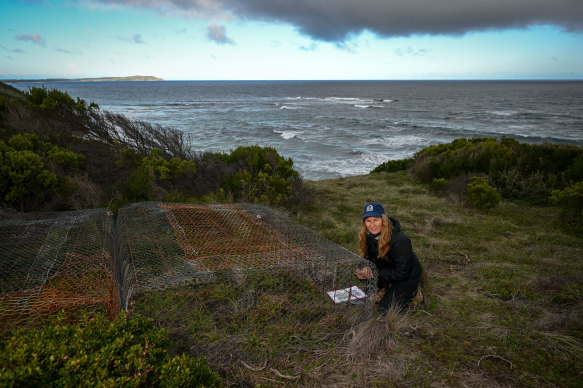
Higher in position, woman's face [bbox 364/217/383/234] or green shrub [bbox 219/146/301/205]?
woman's face [bbox 364/217/383/234]

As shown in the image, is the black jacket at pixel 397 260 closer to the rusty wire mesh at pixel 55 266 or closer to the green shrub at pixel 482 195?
the rusty wire mesh at pixel 55 266

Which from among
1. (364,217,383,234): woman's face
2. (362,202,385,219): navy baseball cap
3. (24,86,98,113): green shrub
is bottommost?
(364,217,383,234): woman's face

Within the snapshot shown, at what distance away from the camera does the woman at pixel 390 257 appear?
3.84 meters

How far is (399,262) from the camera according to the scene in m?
3.85

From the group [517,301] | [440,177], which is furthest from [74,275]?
[440,177]

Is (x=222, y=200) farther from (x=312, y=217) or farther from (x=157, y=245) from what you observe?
(x=157, y=245)

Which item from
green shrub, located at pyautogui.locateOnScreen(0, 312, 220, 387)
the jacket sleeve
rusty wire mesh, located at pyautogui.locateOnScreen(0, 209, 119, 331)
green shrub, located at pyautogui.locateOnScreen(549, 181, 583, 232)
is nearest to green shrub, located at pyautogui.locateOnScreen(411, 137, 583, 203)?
green shrub, located at pyautogui.locateOnScreen(549, 181, 583, 232)

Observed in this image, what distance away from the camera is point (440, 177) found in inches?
498

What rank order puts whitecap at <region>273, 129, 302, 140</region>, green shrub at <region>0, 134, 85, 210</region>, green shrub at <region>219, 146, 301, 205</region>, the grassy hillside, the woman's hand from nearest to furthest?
1. the grassy hillside
2. the woman's hand
3. green shrub at <region>0, 134, 85, 210</region>
4. green shrub at <region>219, 146, 301, 205</region>
5. whitecap at <region>273, 129, 302, 140</region>

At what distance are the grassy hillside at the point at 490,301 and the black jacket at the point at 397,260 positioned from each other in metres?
0.63

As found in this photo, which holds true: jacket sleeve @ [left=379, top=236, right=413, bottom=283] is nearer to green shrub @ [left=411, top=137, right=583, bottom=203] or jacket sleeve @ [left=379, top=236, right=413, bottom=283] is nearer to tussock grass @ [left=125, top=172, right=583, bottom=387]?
tussock grass @ [left=125, top=172, right=583, bottom=387]

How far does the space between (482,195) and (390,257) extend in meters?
6.83

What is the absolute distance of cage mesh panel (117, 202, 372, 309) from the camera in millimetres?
3369

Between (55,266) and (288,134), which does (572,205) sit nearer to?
(55,266)
